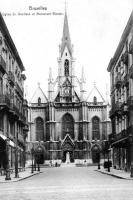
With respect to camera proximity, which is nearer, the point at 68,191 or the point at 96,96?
the point at 68,191

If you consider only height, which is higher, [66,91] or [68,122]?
[66,91]

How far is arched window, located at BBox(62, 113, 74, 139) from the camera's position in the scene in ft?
285

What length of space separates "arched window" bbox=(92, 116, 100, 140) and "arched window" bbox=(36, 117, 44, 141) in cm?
1043

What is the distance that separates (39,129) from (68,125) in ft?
19.6

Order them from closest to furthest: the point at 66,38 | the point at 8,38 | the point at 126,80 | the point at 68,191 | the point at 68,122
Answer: the point at 68,191, the point at 8,38, the point at 126,80, the point at 68,122, the point at 66,38

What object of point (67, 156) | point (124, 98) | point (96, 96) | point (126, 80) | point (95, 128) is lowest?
point (67, 156)

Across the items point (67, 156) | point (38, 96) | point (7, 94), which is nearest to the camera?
point (7, 94)

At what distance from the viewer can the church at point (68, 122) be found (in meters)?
84.8

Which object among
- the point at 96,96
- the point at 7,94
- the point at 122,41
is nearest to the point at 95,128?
the point at 96,96

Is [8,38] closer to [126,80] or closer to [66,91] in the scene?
[126,80]

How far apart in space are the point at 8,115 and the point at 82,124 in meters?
44.1

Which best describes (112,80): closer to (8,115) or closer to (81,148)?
(8,115)

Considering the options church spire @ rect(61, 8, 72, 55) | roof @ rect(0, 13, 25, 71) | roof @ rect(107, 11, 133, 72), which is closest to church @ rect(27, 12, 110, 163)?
church spire @ rect(61, 8, 72, 55)

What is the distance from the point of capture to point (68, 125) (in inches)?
3425
